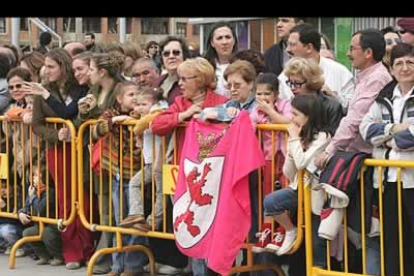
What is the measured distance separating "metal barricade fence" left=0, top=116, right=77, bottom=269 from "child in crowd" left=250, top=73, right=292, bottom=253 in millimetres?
1981

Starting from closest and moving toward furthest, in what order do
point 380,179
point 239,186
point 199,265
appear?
point 380,179, point 239,186, point 199,265

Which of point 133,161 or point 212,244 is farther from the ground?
point 133,161


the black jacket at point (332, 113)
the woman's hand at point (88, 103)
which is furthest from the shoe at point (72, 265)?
the black jacket at point (332, 113)

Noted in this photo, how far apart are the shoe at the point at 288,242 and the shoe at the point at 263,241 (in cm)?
17

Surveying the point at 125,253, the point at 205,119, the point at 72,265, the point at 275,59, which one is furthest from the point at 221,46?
the point at 72,265

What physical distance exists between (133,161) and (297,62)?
1.73 metres

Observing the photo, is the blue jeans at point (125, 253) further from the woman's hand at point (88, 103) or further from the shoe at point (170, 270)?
the woman's hand at point (88, 103)

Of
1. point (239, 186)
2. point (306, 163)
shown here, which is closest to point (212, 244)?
point (239, 186)

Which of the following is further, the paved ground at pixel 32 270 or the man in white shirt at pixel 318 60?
the paved ground at pixel 32 270

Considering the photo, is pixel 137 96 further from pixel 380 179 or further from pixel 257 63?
pixel 380 179

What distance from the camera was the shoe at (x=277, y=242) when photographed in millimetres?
5637

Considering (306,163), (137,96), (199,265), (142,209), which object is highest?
(137,96)

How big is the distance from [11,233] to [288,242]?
3.35 m

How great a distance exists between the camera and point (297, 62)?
18.7 ft
